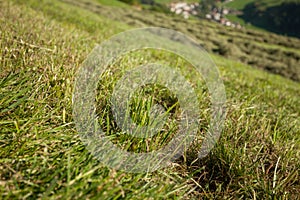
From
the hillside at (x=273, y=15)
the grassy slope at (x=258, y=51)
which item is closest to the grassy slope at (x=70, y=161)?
the grassy slope at (x=258, y=51)

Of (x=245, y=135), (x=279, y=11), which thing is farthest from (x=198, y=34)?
(x=279, y=11)

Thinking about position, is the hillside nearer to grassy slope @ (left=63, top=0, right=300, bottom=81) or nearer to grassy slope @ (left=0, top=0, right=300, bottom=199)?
grassy slope @ (left=63, top=0, right=300, bottom=81)

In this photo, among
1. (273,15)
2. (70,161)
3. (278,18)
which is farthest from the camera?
(273,15)

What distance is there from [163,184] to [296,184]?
3.43ft

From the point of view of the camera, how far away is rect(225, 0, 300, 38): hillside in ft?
387

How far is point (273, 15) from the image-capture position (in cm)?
13038

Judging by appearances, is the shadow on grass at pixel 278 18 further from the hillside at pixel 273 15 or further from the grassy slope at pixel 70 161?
the grassy slope at pixel 70 161

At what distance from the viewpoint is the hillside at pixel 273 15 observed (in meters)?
118

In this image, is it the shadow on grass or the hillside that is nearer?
the shadow on grass

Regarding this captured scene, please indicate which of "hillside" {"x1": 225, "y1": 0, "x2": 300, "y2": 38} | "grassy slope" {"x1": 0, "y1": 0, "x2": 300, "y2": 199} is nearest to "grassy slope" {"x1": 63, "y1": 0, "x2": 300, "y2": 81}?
"grassy slope" {"x1": 0, "y1": 0, "x2": 300, "y2": 199}

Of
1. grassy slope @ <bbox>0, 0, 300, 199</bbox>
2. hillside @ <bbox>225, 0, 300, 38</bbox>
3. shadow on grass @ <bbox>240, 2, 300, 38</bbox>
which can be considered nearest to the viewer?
grassy slope @ <bbox>0, 0, 300, 199</bbox>

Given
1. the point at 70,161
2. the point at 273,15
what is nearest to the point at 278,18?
the point at 273,15

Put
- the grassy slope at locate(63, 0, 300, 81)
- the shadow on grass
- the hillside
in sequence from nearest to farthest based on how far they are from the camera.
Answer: the grassy slope at locate(63, 0, 300, 81)
the shadow on grass
the hillside

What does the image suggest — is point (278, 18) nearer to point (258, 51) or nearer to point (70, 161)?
point (258, 51)
